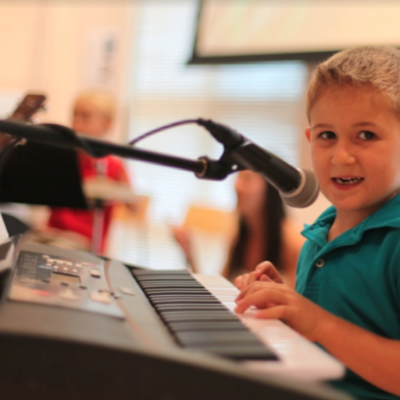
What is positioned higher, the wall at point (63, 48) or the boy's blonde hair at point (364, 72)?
the wall at point (63, 48)

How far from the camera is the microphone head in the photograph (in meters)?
0.74

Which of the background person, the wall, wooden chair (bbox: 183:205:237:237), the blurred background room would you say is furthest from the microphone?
the wall

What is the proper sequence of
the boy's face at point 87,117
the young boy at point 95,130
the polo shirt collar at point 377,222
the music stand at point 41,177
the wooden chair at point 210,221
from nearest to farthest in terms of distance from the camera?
the polo shirt collar at point 377,222
the music stand at point 41,177
the young boy at point 95,130
the boy's face at point 87,117
the wooden chair at point 210,221

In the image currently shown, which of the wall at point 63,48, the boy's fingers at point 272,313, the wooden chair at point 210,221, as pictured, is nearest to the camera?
the boy's fingers at point 272,313

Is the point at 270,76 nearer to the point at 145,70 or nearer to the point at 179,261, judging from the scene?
the point at 145,70

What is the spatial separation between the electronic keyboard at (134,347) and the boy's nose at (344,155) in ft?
1.00

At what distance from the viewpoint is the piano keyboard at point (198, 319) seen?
506 millimetres

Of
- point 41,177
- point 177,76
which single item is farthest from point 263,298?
point 177,76

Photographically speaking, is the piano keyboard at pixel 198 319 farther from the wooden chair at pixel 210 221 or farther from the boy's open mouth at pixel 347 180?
the wooden chair at pixel 210 221

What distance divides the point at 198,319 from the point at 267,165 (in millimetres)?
224

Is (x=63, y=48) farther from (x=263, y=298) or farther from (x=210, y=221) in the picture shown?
(x=263, y=298)

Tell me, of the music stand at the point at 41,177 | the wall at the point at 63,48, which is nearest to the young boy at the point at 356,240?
the music stand at the point at 41,177

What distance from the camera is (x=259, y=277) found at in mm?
941

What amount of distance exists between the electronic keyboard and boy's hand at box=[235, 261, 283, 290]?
0.19 metres
